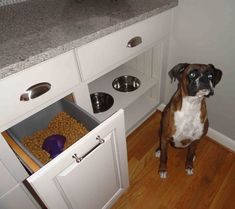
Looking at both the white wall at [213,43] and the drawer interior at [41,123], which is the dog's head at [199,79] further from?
the drawer interior at [41,123]

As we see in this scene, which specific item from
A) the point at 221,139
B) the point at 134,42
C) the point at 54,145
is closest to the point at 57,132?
the point at 54,145

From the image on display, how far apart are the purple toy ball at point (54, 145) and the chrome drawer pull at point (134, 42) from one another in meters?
0.56

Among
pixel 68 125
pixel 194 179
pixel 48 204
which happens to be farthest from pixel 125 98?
pixel 48 204

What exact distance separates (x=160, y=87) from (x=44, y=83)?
0.94 m

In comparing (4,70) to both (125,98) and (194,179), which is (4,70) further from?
(194,179)

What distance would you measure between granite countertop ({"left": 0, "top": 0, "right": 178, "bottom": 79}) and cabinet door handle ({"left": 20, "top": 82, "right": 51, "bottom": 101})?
0.09 m

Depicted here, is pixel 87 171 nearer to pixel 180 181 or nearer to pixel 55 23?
pixel 55 23

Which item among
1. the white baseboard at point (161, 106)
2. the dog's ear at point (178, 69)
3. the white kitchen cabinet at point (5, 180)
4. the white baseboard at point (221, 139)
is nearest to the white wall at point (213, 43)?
the white baseboard at point (221, 139)

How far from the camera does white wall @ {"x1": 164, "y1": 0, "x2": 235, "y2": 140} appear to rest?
1051 millimetres

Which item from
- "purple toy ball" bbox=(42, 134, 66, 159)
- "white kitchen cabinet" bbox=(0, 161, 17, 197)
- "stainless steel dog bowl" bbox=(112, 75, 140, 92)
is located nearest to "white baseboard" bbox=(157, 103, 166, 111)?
"stainless steel dog bowl" bbox=(112, 75, 140, 92)

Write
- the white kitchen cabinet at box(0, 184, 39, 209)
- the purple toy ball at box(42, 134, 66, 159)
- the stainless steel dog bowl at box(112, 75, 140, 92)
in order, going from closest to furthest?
1. the white kitchen cabinet at box(0, 184, 39, 209)
2. the purple toy ball at box(42, 134, 66, 159)
3. the stainless steel dog bowl at box(112, 75, 140, 92)

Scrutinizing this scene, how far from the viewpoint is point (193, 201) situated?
3.99 feet

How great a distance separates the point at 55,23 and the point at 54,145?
0.55 m

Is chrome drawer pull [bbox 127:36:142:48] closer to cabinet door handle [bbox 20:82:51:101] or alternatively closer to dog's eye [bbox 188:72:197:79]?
dog's eye [bbox 188:72:197:79]
